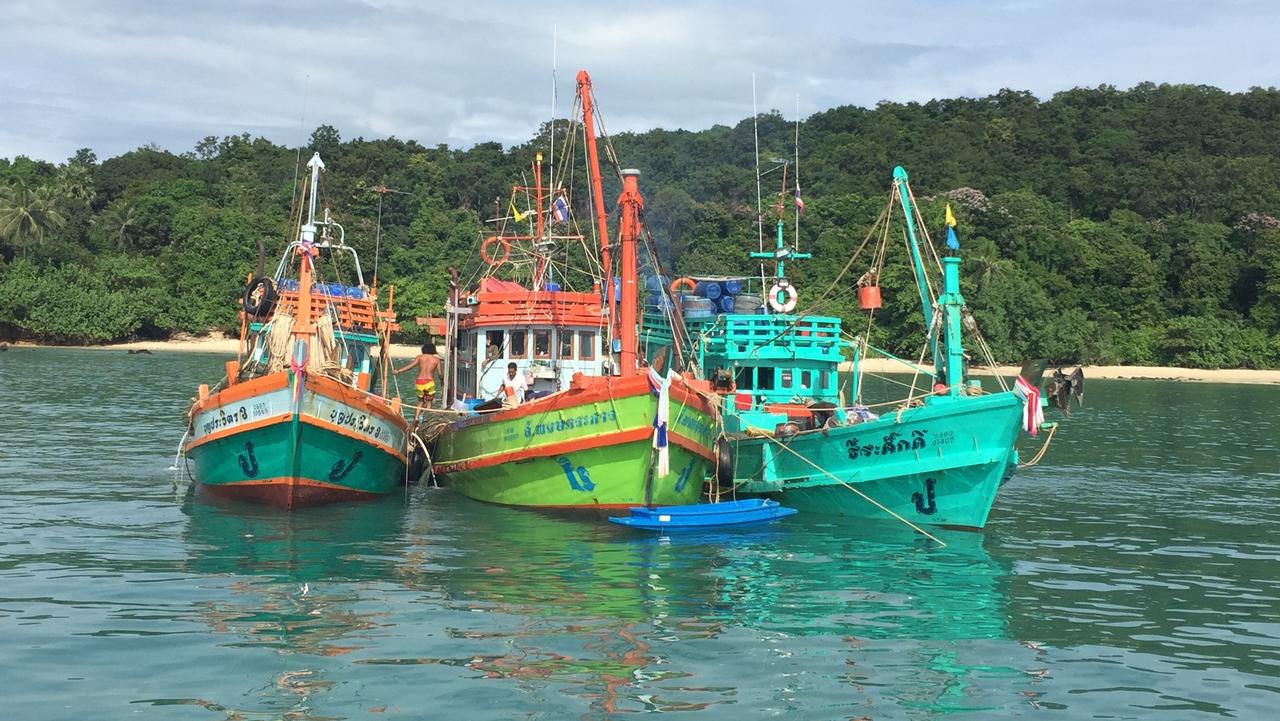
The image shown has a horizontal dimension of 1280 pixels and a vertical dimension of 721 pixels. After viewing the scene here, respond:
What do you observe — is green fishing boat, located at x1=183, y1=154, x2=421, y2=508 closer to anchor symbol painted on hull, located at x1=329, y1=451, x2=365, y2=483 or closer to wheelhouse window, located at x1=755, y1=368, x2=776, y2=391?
anchor symbol painted on hull, located at x1=329, y1=451, x2=365, y2=483

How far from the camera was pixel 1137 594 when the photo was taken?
662 inches

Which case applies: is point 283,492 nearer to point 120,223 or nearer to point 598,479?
point 598,479

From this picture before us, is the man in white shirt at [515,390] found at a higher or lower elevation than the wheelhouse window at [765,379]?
lower

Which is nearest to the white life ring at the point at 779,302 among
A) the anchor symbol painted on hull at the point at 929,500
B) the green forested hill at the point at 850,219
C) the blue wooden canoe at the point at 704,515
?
the blue wooden canoe at the point at 704,515

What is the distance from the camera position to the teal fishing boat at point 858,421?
20.6 m

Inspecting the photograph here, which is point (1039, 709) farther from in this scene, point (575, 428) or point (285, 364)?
point (285, 364)

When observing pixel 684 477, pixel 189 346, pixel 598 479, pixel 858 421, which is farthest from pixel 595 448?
pixel 189 346

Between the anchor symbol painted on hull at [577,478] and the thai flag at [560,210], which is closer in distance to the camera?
the anchor symbol painted on hull at [577,478]

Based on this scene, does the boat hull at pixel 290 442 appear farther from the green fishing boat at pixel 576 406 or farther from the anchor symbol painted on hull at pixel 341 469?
the green fishing boat at pixel 576 406

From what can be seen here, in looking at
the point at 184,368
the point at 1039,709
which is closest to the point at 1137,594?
the point at 1039,709

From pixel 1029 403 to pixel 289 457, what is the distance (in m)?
12.8

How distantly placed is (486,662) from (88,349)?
85.4m

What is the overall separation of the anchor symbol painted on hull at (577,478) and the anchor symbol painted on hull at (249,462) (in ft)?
18.1

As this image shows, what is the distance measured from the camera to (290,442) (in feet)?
69.8
